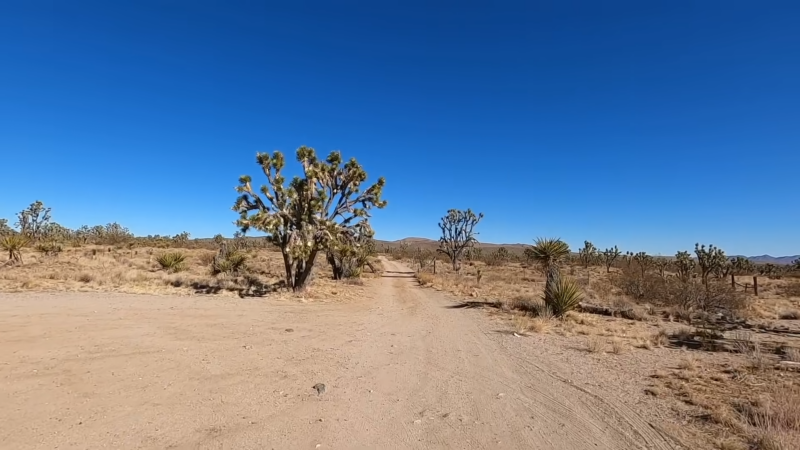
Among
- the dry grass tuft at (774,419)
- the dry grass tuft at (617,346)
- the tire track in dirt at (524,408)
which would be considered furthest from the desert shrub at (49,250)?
the dry grass tuft at (774,419)

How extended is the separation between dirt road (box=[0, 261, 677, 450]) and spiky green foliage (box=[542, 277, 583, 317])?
3842 mm

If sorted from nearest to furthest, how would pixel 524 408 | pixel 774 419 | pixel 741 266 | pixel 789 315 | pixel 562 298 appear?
pixel 774 419
pixel 524 408
pixel 562 298
pixel 789 315
pixel 741 266

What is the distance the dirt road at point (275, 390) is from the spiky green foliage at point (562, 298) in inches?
151

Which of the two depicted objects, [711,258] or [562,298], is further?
[711,258]

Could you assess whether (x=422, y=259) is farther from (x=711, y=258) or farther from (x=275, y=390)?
(x=275, y=390)

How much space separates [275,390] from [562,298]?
1052cm

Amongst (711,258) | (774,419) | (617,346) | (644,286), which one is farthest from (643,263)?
(774,419)

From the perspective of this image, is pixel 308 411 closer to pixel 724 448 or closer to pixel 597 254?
pixel 724 448

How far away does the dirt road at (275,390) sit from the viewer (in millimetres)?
4641

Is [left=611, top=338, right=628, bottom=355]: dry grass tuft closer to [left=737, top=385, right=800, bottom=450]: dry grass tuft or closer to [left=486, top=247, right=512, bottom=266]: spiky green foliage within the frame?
[left=737, top=385, right=800, bottom=450]: dry grass tuft

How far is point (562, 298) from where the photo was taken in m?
14.0

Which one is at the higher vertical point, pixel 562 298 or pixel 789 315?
pixel 562 298

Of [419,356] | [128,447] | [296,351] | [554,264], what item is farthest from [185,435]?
[554,264]

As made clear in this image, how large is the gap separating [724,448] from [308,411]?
180 inches
